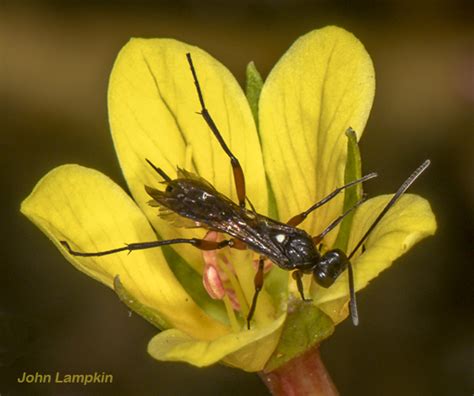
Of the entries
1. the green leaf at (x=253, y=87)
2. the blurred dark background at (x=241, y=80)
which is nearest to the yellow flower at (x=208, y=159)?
the green leaf at (x=253, y=87)

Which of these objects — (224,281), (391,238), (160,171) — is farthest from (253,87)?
(391,238)

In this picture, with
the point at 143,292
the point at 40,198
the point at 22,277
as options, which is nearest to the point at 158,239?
the point at 143,292

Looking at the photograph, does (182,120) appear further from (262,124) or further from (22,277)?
(22,277)

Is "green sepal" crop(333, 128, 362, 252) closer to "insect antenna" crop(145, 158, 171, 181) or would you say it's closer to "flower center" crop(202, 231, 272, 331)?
"flower center" crop(202, 231, 272, 331)

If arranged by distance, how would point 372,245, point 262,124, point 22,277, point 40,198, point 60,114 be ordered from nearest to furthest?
1. point 372,245
2. point 40,198
3. point 262,124
4. point 22,277
5. point 60,114

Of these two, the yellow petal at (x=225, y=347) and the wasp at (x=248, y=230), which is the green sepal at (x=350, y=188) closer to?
the wasp at (x=248, y=230)

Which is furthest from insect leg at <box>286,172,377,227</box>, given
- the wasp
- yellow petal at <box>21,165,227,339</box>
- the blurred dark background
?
the blurred dark background
